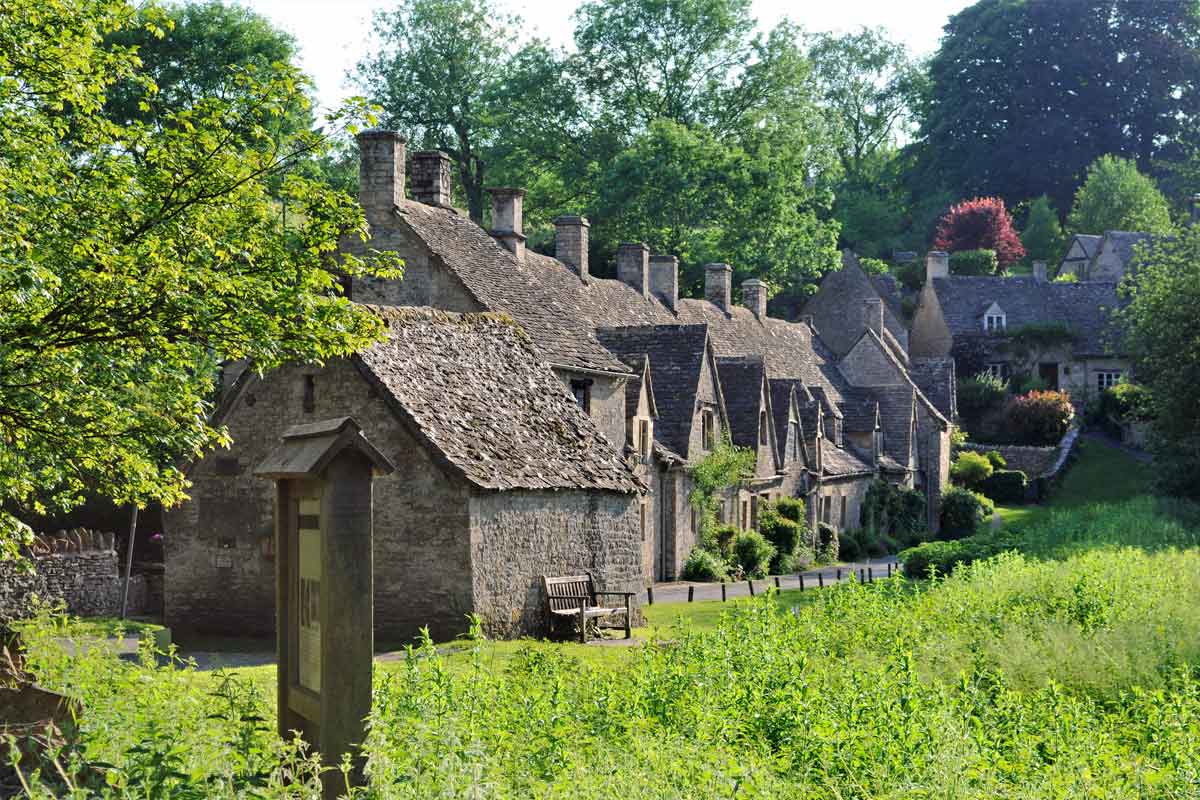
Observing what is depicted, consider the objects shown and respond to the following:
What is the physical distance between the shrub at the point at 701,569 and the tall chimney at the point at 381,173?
548 inches

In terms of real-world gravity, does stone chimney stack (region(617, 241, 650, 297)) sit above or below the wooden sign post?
above

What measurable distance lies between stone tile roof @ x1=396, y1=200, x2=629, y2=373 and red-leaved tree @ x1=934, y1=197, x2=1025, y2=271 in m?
64.8

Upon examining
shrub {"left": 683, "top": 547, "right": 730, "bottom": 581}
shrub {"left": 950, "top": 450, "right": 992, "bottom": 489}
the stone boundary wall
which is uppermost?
shrub {"left": 950, "top": 450, "right": 992, "bottom": 489}

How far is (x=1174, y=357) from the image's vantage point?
43.6 metres

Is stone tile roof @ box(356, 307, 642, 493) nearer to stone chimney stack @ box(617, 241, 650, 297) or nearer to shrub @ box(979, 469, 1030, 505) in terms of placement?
stone chimney stack @ box(617, 241, 650, 297)

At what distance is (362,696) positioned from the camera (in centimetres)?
1012

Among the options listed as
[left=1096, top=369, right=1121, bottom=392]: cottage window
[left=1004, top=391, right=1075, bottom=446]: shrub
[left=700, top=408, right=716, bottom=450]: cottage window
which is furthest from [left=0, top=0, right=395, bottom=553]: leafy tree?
[left=1096, top=369, right=1121, bottom=392]: cottage window

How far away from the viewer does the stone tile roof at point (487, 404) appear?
24.7 meters

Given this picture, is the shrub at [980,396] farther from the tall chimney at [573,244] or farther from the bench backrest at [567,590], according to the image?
the bench backrest at [567,590]

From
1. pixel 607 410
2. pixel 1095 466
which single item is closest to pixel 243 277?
pixel 607 410

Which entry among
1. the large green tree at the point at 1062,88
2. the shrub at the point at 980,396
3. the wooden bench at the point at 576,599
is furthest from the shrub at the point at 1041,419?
the wooden bench at the point at 576,599

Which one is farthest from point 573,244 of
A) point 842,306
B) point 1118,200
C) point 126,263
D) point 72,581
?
point 1118,200

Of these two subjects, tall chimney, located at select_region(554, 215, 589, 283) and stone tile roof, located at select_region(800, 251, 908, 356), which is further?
stone tile roof, located at select_region(800, 251, 908, 356)

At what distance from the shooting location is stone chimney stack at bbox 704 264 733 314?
5722 cm
